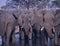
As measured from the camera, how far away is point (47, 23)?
6.96 metres

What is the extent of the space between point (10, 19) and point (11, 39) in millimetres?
741

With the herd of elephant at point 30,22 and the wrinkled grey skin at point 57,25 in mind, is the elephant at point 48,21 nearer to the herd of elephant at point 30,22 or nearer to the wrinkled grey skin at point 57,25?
the herd of elephant at point 30,22

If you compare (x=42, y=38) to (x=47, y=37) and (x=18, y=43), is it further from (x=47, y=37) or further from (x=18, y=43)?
(x=18, y=43)

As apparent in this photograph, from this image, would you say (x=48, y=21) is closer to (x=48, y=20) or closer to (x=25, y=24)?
(x=48, y=20)

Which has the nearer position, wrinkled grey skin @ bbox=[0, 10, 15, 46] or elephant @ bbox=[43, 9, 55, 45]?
wrinkled grey skin @ bbox=[0, 10, 15, 46]

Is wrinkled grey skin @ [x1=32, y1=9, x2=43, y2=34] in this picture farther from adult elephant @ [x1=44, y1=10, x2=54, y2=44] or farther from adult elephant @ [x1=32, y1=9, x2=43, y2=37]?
adult elephant @ [x1=44, y1=10, x2=54, y2=44]

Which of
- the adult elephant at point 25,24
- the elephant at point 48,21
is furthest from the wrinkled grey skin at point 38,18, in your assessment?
the adult elephant at point 25,24

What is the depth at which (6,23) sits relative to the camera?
21.9ft

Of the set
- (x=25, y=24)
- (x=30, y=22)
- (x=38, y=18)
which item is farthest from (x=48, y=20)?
(x=25, y=24)

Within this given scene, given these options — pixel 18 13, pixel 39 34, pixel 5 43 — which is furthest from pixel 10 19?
pixel 39 34

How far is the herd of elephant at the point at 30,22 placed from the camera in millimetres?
6758

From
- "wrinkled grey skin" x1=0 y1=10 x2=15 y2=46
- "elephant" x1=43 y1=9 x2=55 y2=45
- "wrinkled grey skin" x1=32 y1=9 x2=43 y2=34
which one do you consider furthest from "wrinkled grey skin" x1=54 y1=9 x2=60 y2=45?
"wrinkled grey skin" x1=0 y1=10 x2=15 y2=46

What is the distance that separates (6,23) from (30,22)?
2.54ft

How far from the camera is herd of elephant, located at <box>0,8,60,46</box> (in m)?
6.76
